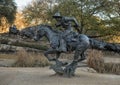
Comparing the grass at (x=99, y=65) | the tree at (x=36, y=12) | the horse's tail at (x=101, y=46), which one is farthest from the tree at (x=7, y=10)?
the horse's tail at (x=101, y=46)

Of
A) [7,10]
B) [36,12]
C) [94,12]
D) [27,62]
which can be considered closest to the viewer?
[27,62]

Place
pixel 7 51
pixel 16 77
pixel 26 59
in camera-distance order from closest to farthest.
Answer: pixel 16 77
pixel 26 59
pixel 7 51

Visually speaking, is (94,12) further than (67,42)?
Yes

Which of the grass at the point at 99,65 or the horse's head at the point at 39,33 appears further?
Result: the grass at the point at 99,65

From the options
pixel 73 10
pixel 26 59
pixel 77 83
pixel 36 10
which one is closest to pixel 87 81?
pixel 77 83

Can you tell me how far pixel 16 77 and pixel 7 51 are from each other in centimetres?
1739

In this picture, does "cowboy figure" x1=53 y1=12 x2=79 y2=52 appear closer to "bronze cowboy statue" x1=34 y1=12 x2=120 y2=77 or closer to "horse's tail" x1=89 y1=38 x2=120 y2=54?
"bronze cowboy statue" x1=34 y1=12 x2=120 y2=77

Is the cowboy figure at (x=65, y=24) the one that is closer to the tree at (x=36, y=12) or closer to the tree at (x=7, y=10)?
the tree at (x=7, y=10)

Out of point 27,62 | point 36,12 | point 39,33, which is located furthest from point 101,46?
point 36,12

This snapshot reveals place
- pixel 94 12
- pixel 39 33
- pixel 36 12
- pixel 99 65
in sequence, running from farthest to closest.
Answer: pixel 36 12 → pixel 94 12 → pixel 99 65 → pixel 39 33

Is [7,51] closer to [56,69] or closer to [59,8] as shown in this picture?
[59,8]

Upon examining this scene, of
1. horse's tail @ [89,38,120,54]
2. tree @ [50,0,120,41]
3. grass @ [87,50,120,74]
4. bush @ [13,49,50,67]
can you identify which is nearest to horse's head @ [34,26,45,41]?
horse's tail @ [89,38,120,54]

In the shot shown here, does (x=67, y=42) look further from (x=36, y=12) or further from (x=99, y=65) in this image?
(x=36, y=12)

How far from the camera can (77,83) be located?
38.8ft
